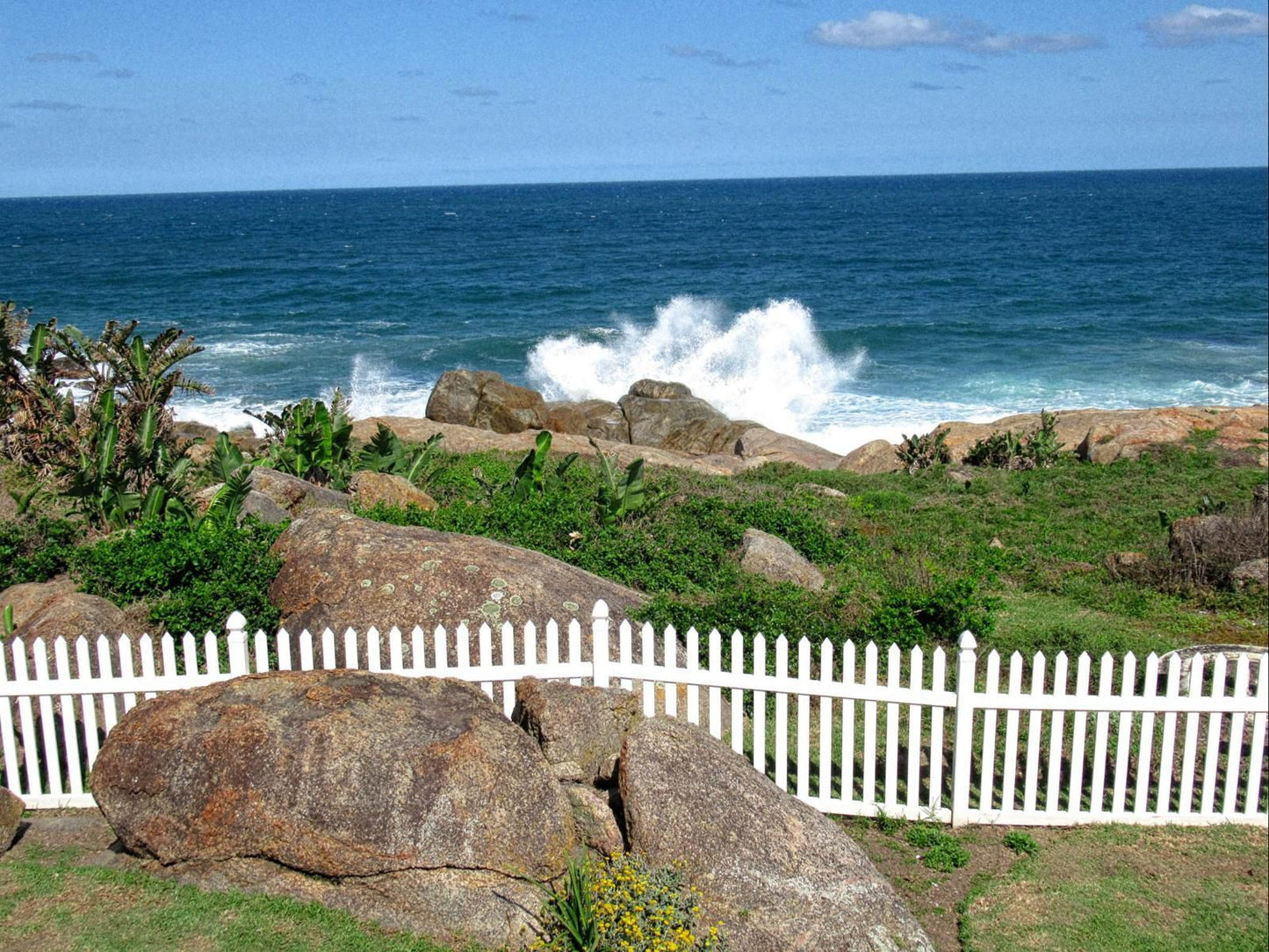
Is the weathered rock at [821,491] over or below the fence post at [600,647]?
below

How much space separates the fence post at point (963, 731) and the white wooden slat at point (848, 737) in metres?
0.64

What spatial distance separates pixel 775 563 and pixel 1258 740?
469 cm

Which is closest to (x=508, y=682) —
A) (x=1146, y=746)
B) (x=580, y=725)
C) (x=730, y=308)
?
(x=580, y=725)

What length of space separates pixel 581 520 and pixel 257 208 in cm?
14950

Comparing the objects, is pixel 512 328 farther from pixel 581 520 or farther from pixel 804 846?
pixel 804 846

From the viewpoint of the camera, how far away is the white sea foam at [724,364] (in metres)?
35.3

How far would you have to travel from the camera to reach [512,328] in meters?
47.3

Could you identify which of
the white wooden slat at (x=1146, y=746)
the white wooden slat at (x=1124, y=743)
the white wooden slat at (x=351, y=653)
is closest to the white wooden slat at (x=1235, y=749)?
the white wooden slat at (x=1146, y=746)

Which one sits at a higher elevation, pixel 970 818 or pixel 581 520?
pixel 581 520

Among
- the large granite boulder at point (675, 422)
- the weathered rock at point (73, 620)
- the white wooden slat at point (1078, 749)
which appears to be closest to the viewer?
the white wooden slat at point (1078, 749)

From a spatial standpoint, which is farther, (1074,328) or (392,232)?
(392,232)

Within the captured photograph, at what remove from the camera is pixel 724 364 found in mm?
40312

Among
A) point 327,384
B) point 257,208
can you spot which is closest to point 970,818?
point 327,384

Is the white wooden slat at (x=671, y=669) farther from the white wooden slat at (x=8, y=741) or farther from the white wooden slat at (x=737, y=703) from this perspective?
the white wooden slat at (x=8, y=741)
